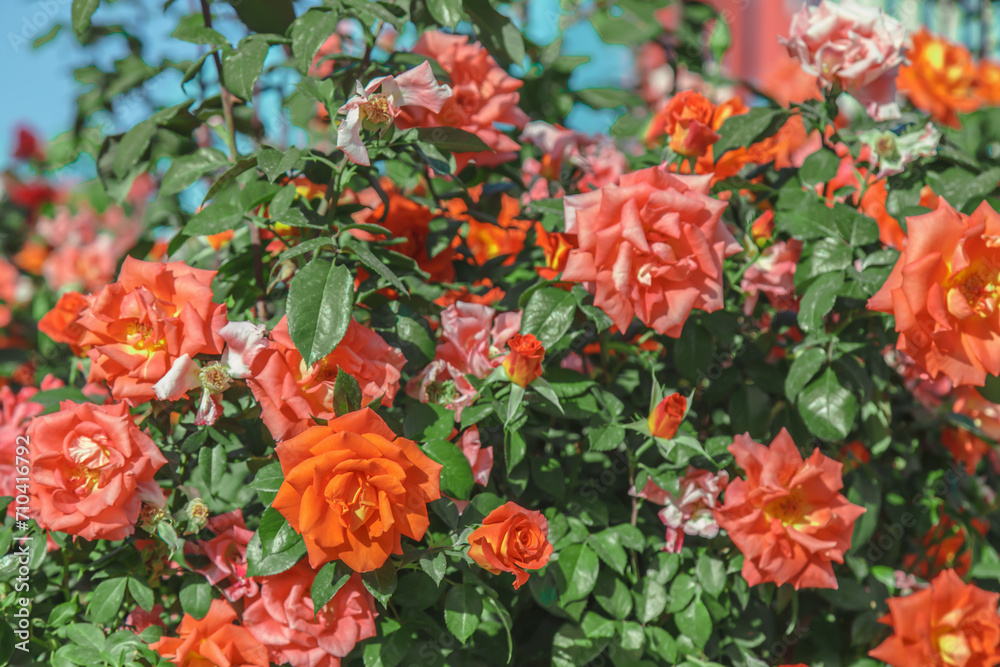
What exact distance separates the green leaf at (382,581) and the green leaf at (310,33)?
61 cm

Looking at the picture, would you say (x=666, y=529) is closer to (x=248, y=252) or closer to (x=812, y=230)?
(x=812, y=230)

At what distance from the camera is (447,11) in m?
1.01

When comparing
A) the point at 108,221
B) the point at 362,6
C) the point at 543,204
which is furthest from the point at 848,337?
the point at 108,221

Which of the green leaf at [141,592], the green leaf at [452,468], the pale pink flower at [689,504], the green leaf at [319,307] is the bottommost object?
the green leaf at [141,592]

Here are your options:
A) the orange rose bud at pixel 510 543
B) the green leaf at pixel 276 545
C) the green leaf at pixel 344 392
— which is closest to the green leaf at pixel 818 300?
the orange rose bud at pixel 510 543

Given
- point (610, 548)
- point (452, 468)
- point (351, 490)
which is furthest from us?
point (610, 548)

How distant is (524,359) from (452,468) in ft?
0.51

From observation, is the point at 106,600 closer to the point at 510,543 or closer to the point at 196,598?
the point at 196,598

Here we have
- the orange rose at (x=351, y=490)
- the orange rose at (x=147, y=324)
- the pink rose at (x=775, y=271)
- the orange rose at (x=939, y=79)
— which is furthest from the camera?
the orange rose at (x=939, y=79)

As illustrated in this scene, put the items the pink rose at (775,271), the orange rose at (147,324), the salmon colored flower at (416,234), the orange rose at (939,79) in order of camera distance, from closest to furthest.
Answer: the orange rose at (147,324), the pink rose at (775,271), the salmon colored flower at (416,234), the orange rose at (939,79)

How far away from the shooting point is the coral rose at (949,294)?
34.8 inches

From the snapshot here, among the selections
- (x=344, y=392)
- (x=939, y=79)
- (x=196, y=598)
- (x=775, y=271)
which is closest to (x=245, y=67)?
(x=344, y=392)

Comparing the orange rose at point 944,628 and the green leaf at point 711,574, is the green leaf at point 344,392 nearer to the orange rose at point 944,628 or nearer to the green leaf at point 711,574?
the green leaf at point 711,574

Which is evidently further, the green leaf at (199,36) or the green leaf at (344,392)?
the green leaf at (199,36)
